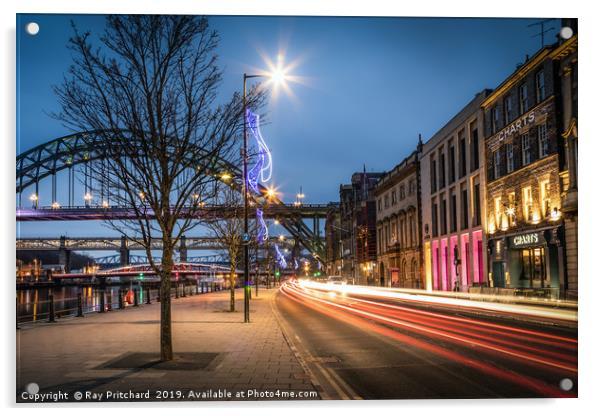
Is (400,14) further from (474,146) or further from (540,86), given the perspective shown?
(474,146)

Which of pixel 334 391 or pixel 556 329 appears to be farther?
pixel 556 329

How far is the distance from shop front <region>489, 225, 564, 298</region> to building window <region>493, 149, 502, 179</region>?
4489 mm

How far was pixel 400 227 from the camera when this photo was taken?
7419 centimetres

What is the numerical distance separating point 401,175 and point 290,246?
8048 centimetres

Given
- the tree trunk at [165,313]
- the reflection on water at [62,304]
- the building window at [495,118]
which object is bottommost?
the reflection on water at [62,304]

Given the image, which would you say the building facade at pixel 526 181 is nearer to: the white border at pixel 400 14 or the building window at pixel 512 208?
the building window at pixel 512 208

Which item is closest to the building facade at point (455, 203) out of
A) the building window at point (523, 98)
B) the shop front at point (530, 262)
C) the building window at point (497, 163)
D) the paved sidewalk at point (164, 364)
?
the shop front at point (530, 262)

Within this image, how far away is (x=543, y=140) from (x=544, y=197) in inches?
133

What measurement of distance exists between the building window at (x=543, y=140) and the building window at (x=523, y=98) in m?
2.42

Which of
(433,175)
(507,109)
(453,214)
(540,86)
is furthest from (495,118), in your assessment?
(433,175)

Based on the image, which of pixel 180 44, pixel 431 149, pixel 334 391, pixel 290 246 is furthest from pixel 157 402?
pixel 290 246

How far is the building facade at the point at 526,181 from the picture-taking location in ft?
107
